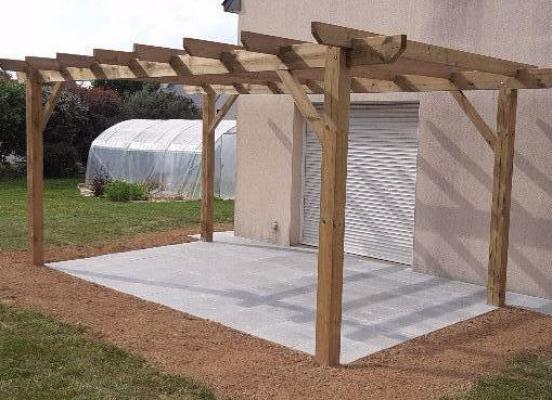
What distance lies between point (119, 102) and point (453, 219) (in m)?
21.0

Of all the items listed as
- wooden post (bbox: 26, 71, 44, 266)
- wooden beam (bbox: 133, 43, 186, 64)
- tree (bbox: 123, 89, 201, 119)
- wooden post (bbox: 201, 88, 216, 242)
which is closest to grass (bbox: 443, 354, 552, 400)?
wooden beam (bbox: 133, 43, 186, 64)

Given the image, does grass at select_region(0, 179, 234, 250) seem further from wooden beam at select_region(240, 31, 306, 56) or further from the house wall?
wooden beam at select_region(240, 31, 306, 56)

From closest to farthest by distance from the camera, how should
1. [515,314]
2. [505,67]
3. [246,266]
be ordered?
[505,67] → [515,314] → [246,266]

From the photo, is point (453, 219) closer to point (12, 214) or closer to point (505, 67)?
point (505, 67)

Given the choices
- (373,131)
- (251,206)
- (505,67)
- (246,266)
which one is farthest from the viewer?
(251,206)

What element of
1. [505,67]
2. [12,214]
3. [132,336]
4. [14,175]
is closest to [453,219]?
[505,67]

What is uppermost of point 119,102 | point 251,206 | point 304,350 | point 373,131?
point 119,102

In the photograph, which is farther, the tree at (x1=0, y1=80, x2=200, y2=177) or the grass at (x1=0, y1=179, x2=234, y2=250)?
the tree at (x1=0, y1=80, x2=200, y2=177)

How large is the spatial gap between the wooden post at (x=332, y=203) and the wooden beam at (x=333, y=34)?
0.14 meters

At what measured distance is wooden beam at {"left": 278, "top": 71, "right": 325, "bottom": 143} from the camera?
5.15 m

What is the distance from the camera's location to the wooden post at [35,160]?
8.62 m

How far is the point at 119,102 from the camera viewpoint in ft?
88.7

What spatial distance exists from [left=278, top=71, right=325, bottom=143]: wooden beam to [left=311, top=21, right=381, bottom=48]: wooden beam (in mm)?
587

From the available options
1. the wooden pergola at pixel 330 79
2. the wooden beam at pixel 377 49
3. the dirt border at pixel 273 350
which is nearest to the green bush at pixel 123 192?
the wooden pergola at pixel 330 79
